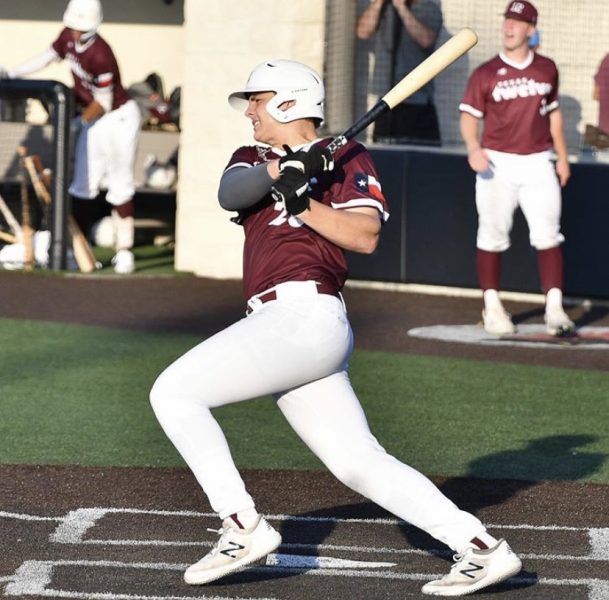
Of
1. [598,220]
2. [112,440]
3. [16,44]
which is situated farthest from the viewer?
[16,44]

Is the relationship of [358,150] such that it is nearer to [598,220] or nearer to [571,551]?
[571,551]

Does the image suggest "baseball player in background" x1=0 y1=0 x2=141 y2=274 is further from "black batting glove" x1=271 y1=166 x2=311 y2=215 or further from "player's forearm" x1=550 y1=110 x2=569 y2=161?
"black batting glove" x1=271 y1=166 x2=311 y2=215

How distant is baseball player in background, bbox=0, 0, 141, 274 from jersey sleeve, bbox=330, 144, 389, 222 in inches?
330

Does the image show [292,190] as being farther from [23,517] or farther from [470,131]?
[470,131]

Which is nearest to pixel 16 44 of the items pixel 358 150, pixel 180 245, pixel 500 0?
pixel 180 245

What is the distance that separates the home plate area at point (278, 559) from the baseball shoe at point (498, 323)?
197 inches

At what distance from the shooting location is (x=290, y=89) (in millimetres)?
4797

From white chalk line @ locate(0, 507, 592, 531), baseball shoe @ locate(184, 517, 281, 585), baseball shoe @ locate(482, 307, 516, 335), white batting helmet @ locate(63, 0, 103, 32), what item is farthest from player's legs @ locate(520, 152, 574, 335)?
baseball shoe @ locate(184, 517, 281, 585)

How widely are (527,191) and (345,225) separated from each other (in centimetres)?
597

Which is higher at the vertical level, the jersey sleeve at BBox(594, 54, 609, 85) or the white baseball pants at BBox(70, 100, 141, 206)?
the jersey sleeve at BBox(594, 54, 609, 85)

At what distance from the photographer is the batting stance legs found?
15.0 feet

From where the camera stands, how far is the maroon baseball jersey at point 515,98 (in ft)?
33.9

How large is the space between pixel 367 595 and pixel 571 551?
0.97 metres

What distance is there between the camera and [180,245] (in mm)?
13609
